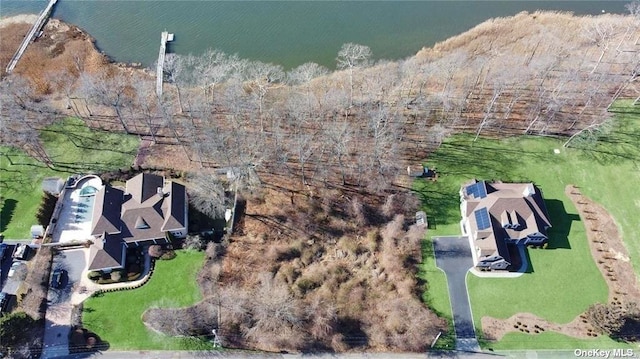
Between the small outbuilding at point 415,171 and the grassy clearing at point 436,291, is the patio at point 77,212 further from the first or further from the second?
the small outbuilding at point 415,171

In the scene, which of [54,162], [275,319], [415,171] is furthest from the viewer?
[54,162]

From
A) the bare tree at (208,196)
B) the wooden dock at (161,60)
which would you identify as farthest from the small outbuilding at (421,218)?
the wooden dock at (161,60)

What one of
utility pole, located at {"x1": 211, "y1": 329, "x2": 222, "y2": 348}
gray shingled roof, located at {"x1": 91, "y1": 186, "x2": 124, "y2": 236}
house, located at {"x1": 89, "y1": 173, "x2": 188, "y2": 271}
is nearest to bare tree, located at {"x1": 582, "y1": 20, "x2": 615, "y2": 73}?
house, located at {"x1": 89, "y1": 173, "x2": 188, "y2": 271}

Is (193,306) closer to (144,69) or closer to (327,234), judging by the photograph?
(327,234)

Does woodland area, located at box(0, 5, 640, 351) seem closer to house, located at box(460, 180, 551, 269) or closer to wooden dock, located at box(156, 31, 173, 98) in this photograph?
wooden dock, located at box(156, 31, 173, 98)

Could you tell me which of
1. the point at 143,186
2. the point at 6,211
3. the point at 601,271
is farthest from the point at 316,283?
the point at 6,211

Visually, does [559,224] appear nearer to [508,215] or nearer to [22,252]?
[508,215]
